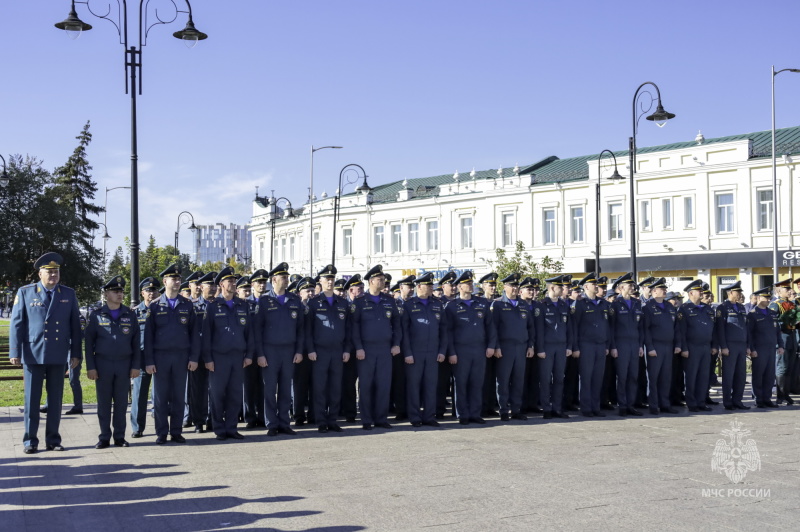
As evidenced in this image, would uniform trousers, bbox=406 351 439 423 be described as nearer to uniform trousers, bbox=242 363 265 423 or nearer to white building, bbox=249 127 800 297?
uniform trousers, bbox=242 363 265 423

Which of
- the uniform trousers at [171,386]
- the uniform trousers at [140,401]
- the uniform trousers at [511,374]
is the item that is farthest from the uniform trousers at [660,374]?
the uniform trousers at [140,401]

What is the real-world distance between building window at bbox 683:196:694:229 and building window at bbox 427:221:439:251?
59.9ft

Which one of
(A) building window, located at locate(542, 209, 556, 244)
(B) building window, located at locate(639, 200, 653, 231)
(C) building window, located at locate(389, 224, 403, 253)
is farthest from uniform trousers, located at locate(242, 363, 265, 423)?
(C) building window, located at locate(389, 224, 403, 253)

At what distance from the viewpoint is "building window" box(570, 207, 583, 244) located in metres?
51.0

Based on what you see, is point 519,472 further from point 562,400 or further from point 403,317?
point 562,400

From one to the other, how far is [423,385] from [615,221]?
38660 mm

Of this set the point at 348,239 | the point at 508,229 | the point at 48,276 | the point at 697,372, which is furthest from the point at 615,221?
the point at 48,276

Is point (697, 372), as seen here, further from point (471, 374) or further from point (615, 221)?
point (615, 221)

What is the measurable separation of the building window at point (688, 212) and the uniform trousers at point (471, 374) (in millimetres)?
35714

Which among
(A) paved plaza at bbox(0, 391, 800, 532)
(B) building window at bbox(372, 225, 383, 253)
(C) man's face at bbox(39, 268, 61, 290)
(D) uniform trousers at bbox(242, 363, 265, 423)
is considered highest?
(B) building window at bbox(372, 225, 383, 253)

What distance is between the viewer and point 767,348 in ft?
50.3

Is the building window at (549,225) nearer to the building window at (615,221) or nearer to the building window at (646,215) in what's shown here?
the building window at (615,221)

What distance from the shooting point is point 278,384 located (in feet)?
38.9

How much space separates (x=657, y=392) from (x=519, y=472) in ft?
21.0
